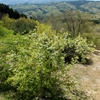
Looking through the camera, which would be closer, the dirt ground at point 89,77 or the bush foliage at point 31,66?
the bush foliage at point 31,66

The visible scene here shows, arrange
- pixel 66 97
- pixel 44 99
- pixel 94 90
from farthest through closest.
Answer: pixel 94 90 → pixel 66 97 → pixel 44 99

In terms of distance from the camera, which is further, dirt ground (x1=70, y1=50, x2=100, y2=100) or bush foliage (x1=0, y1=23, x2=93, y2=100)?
dirt ground (x1=70, y1=50, x2=100, y2=100)

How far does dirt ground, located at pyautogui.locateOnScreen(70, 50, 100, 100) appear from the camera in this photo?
46.9ft

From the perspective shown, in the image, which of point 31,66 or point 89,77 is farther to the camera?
point 89,77

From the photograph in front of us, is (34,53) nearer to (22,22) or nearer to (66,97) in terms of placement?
(66,97)

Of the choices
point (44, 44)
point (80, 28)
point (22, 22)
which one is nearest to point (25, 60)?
point (44, 44)

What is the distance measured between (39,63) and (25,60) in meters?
0.75

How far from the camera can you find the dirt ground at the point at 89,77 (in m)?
14.3

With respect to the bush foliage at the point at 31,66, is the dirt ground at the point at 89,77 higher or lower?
lower

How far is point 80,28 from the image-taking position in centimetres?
3606

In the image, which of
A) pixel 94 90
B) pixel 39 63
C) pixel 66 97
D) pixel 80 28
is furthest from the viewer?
pixel 80 28

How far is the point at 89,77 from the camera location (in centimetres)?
1795

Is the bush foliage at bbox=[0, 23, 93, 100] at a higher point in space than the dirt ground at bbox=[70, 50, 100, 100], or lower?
higher

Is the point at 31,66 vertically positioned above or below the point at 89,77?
above
